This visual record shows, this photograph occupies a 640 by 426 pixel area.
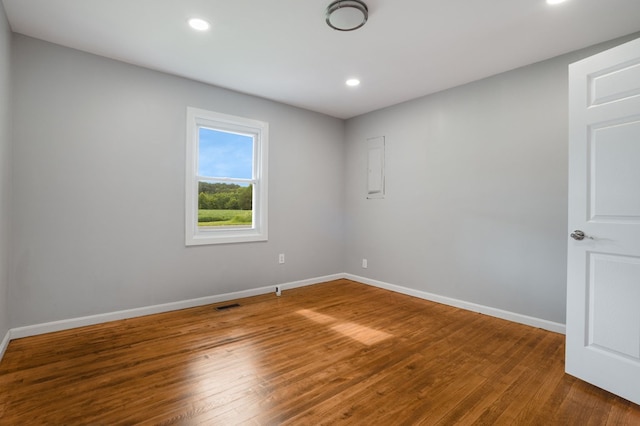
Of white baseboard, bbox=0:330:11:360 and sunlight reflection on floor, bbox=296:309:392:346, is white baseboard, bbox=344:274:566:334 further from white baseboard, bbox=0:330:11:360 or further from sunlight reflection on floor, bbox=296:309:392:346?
white baseboard, bbox=0:330:11:360

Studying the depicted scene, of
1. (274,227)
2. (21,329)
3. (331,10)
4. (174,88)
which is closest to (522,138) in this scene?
(331,10)

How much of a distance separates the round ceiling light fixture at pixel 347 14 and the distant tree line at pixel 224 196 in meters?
2.28

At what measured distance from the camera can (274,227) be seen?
4191 mm

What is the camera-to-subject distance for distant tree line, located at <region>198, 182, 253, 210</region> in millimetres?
3691

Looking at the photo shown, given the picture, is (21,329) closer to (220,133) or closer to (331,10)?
(220,133)

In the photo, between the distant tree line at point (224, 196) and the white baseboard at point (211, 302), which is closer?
the white baseboard at point (211, 302)

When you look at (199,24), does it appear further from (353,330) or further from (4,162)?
(353,330)

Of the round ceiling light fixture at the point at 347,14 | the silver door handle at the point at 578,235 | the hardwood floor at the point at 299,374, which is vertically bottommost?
the hardwood floor at the point at 299,374

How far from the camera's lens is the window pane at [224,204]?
12.1 feet

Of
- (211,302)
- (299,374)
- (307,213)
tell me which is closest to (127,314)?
(211,302)

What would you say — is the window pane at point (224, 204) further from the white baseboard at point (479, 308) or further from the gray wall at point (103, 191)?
the white baseboard at point (479, 308)

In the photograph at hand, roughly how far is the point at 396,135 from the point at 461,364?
9.73 feet

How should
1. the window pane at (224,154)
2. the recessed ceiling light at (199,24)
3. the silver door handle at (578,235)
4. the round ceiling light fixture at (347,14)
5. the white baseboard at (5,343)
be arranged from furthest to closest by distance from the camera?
the window pane at (224,154) < the recessed ceiling light at (199,24) < the white baseboard at (5,343) < the round ceiling light fixture at (347,14) < the silver door handle at (578,235)

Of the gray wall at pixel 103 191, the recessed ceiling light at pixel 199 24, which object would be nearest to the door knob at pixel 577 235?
the recessed ceiling light at pixel 199 24
